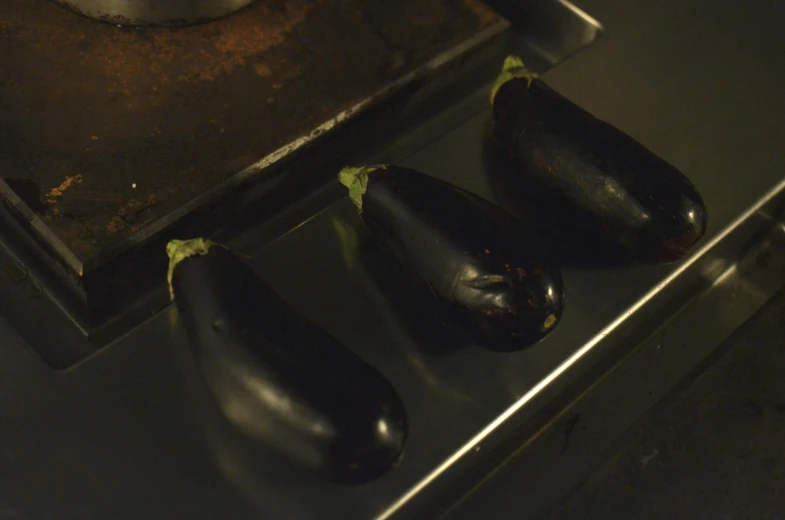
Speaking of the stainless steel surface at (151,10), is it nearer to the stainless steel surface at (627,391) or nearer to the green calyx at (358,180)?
the green calyx at (358,180)

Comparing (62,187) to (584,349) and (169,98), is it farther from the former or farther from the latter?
(584,349)

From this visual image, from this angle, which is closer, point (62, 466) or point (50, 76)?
point (62, 466)

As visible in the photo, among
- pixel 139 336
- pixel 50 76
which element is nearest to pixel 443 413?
pixel 139 336

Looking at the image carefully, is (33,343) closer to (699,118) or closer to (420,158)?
(420,158)

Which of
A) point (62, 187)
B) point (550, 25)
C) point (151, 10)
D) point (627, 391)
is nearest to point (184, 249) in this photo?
point (62, 187)

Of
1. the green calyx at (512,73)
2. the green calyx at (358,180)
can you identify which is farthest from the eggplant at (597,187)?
the green calyx at (358,180)

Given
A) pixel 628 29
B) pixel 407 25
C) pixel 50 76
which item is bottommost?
pixel 628 29

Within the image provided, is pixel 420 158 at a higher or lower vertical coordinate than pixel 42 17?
lower
